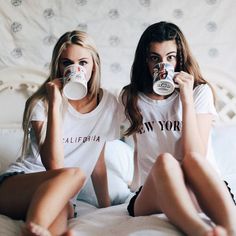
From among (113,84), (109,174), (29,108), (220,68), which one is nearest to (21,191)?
(29,108)

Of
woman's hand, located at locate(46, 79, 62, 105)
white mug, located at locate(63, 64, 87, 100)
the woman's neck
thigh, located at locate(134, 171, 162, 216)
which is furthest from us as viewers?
the woman's neck

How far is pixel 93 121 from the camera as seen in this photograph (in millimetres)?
1323

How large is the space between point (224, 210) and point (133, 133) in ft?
1.66

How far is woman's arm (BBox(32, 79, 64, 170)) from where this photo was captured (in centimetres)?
118

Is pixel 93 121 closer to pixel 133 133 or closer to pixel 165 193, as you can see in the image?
pixel 133 133

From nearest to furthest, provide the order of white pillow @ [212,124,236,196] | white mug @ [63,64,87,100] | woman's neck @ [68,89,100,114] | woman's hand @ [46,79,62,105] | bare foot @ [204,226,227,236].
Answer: bare foot @ [204,226,227,236], white mug @ [63,64,87,100], woman's hand @ [46,79,62,105], woman's neck @ [68,89,100,114], white pillow @ [212,124,236,196]

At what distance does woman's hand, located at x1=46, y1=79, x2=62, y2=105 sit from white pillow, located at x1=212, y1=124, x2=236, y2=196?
0.72m

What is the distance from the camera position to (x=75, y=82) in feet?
3.63

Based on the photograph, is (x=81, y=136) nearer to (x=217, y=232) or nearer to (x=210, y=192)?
(x=210, y=192)

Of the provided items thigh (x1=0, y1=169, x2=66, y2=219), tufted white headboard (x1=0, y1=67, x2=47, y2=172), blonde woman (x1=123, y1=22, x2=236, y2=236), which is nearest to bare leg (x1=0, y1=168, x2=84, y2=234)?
thigh (x1=0, y1=169, x2=66, y2=219)

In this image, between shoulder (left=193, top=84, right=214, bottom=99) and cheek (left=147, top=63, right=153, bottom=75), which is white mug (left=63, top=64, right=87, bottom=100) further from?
shoulder (left=193, top=84, right=214, bottom=99)

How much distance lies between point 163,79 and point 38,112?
44 cm

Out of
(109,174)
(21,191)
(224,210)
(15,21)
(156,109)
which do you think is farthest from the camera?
(15,21)

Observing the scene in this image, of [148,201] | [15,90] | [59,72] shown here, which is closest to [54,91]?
[59,72]
